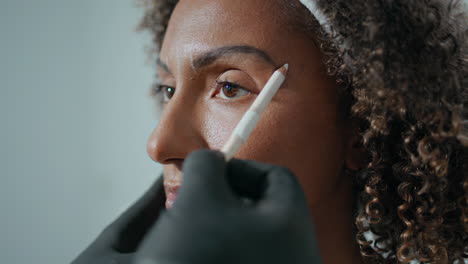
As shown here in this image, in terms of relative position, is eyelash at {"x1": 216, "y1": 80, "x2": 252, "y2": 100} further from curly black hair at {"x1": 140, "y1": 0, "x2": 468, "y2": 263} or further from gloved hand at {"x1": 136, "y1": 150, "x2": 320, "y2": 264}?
gloved hand at {"x1": 136, "y1": 150, "x2": 320, "y2": 264}

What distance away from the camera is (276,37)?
82cm

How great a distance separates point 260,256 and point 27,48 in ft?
4.34

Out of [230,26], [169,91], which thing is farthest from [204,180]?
[169,91]

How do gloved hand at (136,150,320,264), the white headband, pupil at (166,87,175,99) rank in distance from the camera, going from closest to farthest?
gloved hand at (136,150,320,264) → the white headband → pupil at (166,87,175,99)

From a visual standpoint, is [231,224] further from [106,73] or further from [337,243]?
[106,73]

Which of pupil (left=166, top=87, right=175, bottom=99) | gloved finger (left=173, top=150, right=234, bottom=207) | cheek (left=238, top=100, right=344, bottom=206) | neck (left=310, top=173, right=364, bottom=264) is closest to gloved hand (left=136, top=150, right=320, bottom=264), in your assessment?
gloved finger (left=173, top=150, right=234, bottom=207)

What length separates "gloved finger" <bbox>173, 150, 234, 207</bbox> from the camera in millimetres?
489

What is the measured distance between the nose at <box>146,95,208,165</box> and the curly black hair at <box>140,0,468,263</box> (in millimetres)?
272

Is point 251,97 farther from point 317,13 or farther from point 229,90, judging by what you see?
point 317,13

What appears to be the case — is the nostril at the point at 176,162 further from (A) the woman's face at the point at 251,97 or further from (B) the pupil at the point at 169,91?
(B) the pupil at the point at 169,91

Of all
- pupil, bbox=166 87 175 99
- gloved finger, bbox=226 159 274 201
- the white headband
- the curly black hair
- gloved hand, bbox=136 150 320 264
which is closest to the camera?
gloved hand, bbox=136 150 320 264

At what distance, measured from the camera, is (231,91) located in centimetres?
83

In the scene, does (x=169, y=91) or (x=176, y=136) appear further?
(x=169, y=91)

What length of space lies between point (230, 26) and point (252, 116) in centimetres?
24
